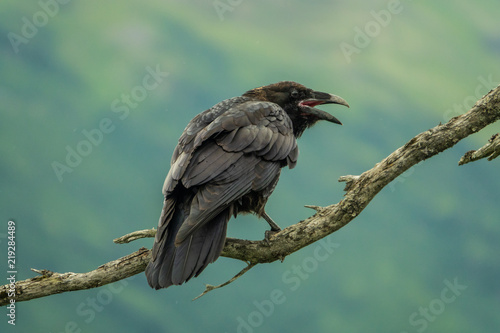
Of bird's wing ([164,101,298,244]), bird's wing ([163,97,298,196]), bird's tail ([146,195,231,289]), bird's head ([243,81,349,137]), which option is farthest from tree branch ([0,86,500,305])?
bird's head ([243,81,349,137])

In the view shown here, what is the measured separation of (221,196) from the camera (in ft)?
13.7

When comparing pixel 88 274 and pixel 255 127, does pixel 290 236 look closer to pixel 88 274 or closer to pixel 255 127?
pixel 255 127

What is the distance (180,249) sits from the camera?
404 centimetres

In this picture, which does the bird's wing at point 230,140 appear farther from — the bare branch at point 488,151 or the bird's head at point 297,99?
the bare branch at point 488,151

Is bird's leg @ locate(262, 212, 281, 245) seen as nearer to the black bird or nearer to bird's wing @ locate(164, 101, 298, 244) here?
the black bird

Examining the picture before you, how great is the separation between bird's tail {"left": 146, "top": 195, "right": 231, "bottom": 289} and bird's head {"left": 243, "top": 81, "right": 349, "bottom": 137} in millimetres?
1665

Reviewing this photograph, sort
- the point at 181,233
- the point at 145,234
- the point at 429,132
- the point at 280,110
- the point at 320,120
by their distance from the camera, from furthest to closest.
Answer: the point at 320,120 → the point at 280,110 → the point at 145,234 → the point at 429,132 → the point at 181,233

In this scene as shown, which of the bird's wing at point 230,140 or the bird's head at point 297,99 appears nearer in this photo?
the bird's wing at point 230,140

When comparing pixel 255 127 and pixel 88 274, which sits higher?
pixel 255 127

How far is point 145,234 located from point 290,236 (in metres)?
1.20

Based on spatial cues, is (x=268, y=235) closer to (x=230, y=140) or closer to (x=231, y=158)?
(x=231, y=158)

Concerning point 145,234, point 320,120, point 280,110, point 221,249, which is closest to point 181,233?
point 221,249

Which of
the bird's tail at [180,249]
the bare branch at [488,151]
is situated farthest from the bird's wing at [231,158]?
the bare branch at [488,151]

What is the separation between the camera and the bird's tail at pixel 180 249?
13.0 feet
